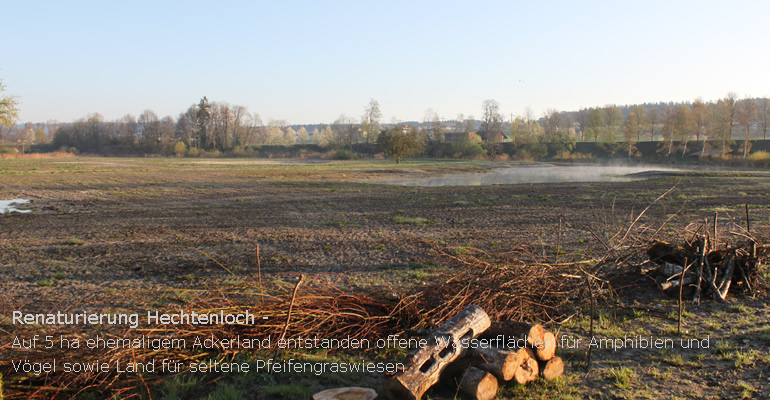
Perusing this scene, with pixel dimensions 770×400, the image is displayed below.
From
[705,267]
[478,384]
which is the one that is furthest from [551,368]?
[705,267]

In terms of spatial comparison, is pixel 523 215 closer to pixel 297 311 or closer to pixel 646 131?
pixel 297 311

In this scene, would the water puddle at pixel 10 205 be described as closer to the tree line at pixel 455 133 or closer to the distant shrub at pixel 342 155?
the tree line at pixel 455 133

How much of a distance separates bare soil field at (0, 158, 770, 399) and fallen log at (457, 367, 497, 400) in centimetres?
19

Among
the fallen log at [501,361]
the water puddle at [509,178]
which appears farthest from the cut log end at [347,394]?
the water puddle at [509,178]

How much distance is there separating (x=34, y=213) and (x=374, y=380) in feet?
56.9

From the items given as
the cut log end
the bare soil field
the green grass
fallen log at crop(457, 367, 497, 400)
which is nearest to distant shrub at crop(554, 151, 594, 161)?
the bare soil field

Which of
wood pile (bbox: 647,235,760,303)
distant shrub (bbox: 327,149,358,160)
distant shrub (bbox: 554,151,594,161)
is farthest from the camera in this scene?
distant shrub (bbox: 327,149,358,160)

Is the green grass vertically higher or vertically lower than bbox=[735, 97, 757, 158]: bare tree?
lower

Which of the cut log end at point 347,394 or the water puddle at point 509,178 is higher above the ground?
the cut log end at point 347,394

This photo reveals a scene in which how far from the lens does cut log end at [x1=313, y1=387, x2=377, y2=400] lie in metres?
3.57

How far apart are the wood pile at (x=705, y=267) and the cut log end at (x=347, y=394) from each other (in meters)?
5.20

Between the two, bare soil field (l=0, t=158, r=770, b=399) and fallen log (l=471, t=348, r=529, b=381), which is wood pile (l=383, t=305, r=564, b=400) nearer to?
fallen log (l=471, t=348, r=529, b=381)

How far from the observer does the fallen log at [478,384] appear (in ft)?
12.3

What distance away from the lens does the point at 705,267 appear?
672cm
